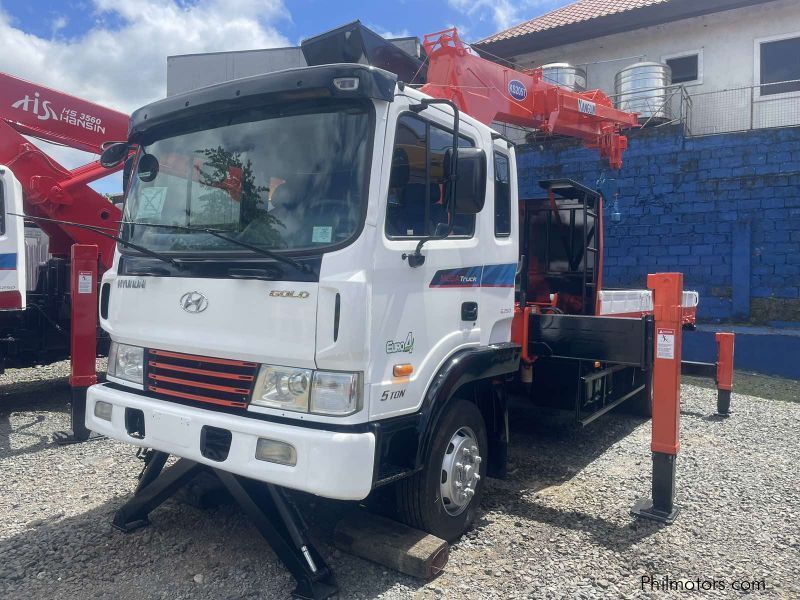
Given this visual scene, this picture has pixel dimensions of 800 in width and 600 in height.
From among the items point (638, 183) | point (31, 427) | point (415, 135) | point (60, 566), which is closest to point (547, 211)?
point (415, 135)

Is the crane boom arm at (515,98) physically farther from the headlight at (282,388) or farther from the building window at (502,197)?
the headlight at (282,388)

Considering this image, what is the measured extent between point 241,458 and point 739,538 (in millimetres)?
3112

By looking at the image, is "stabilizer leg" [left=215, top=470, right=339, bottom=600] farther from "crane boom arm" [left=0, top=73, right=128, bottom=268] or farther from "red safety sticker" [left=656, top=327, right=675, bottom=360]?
"crane boom arm" [left=0, top=73, right=128, bottom=268]

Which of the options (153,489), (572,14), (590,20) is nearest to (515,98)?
(153,489)

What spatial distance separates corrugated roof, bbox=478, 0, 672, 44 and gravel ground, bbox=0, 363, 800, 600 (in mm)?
11258

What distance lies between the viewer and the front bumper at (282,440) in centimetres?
284

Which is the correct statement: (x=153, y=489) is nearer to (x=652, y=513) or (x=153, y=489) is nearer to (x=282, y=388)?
(x=282, y=388)

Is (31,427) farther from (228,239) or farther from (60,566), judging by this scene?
(228,239)

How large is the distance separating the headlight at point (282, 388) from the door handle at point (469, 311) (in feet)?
3.76

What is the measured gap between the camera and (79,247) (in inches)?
231

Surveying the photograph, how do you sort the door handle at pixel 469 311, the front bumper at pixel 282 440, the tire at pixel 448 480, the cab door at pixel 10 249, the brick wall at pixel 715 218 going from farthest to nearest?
the brick wall at pixel 715 218
the cab door at pixel 10 249
the door handle at pixel 469 311
the tire at pixel 448 480
the front bumper at pixel 282 440

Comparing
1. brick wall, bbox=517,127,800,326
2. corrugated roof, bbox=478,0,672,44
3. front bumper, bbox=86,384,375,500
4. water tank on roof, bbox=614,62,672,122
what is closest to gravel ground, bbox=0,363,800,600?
front bumper, bbox=86,384,375,500

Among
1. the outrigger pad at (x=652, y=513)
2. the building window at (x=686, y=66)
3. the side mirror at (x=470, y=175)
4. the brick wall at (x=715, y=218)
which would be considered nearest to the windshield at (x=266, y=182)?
the side mirror at (x=470, y=175)

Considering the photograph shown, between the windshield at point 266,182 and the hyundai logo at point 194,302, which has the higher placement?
the windshield at point 266,182
